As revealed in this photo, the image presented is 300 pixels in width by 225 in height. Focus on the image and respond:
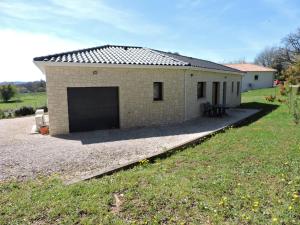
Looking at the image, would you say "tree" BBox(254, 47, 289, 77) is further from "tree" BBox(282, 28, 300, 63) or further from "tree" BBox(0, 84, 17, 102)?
"tree" BBox(0, 84, 17, 102)

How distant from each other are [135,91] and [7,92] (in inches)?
1443

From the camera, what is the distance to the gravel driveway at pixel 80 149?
6.44m

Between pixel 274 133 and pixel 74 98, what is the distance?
27.5ft

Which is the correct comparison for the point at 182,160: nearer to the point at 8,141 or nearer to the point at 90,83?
the point at 90,83

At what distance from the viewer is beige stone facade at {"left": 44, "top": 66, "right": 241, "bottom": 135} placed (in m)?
10.6

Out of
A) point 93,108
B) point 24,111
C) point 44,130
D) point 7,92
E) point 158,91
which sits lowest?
point 44,130

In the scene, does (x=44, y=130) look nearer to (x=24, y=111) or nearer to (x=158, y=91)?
(x=158, y=91)

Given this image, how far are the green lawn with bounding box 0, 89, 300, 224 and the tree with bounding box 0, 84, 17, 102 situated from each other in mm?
41064

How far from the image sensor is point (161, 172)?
19.5ft

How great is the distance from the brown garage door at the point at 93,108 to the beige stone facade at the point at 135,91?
209 mm

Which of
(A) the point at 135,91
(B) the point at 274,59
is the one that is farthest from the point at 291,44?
(A) the point at 135,91

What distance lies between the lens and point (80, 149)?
27.0 ft

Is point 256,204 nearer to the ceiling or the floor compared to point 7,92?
nearer to the floor

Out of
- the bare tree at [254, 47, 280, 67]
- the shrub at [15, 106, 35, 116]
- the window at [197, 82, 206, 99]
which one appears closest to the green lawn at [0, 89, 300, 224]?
the window at [197, 82, 206, 99]
